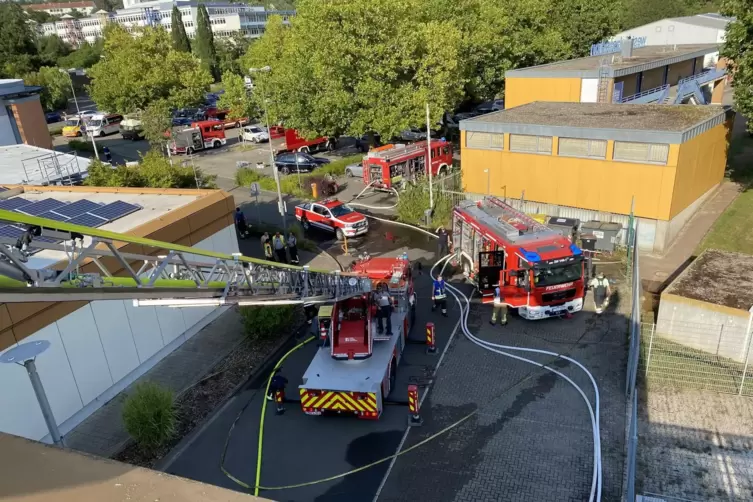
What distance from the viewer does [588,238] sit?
61.9ft

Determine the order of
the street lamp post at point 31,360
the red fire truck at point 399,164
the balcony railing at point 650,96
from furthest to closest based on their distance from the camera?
the balcony railing at point 650,96
the red fire truck at point 399,164
the street lamp post at point 31,360

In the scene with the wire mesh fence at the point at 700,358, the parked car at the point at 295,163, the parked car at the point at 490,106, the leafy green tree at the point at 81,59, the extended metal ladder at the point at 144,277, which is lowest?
the wire mesh fence at the point at 700,358

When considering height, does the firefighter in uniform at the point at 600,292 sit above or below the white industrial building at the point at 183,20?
below

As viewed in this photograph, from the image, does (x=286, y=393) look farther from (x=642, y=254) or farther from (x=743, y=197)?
(x=743, y=197)

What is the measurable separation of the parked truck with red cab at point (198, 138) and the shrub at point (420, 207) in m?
23.6

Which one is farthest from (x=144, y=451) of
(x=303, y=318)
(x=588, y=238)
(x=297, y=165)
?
(x=297, y=165)

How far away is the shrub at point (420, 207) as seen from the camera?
2412 cm

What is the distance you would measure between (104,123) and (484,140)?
4111cm

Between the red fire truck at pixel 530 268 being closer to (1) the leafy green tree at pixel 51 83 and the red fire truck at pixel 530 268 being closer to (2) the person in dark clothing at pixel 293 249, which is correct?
(2) the person in dark clothing at pixel 293 249

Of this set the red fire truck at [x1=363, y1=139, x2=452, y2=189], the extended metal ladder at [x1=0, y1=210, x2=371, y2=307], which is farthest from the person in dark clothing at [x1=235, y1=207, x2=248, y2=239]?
the extended metal ladder at [x1=0, y1=210, x2=371, y2=307]

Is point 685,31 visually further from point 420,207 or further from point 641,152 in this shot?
point 420,207

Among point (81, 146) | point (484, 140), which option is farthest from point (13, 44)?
point (484, 140)

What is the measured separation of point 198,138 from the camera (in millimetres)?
42156

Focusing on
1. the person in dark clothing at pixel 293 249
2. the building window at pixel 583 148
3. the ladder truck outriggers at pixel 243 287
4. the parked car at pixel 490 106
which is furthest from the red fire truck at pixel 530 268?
the parked car at pixel 490 106
